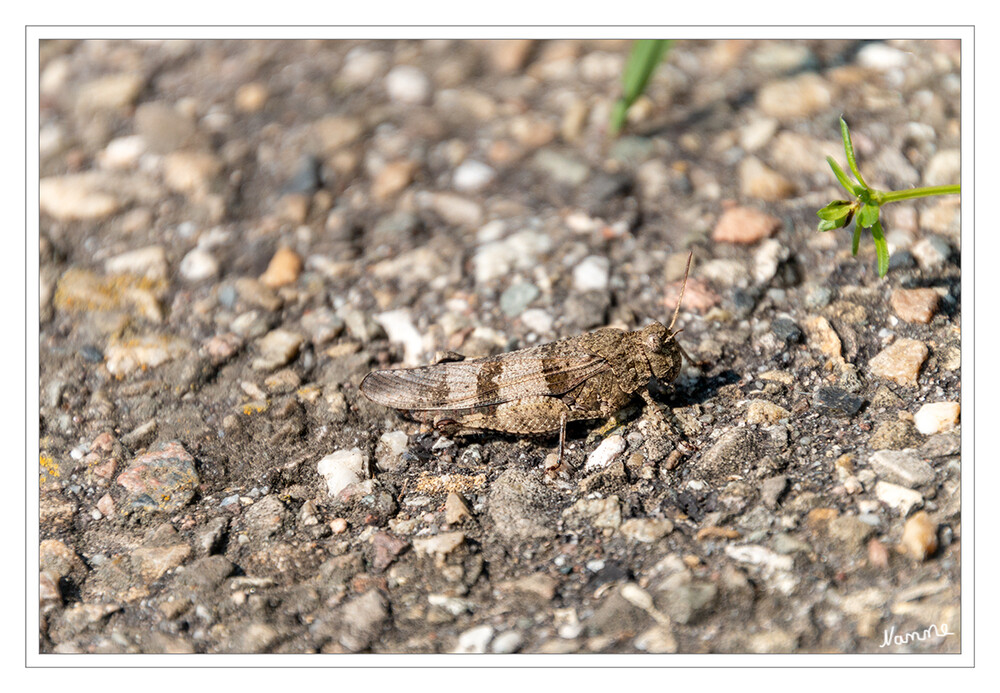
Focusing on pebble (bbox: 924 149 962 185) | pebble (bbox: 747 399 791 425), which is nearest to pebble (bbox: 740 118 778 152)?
pebble (bbox: 924 149 962 185)

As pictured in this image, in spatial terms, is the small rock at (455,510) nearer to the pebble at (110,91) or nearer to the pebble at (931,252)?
the pebble at (931,252)

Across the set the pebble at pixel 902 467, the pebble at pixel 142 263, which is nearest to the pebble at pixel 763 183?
the pebble at pixel 902 467
